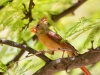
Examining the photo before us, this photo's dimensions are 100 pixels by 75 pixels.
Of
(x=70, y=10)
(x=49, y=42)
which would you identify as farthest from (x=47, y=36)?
(x=70, y=10)

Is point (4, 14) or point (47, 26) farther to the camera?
point (47, 26)

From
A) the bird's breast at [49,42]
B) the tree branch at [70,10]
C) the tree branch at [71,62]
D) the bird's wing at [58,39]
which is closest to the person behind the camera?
the tree branch at [71,62]

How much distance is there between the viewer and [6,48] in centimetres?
134

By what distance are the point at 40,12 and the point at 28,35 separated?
0.22 m

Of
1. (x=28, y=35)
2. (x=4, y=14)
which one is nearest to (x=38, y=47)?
(x=28, y=35)

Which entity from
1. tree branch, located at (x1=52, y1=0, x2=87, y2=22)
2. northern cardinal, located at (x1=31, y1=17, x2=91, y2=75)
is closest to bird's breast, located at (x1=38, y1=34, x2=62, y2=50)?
northern cardinal, located at (x1=31, y1=17, x2=91, y2=75)

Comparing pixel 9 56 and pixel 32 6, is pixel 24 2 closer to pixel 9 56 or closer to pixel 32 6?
pixel 32 6

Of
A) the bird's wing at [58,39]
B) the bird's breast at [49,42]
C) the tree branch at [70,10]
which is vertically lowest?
the bird's breast at [49,42]

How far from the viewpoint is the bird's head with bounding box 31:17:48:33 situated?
100 cm

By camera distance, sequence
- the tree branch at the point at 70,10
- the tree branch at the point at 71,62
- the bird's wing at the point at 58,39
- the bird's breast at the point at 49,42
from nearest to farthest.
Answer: the tree branch at the point at 71,62 < the bird's wing at the point at 58,39 < the bird's breast at the point at 49,42 < the tree branch at the point at 70,10

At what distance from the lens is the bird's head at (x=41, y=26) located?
100cm

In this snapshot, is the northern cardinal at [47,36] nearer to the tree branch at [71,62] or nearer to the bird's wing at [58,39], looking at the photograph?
the bird's wing at [58,39]

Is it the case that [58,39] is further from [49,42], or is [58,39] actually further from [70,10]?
[70,10]

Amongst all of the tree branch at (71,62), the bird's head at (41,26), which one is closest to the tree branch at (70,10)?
the bird's head at (41,26)
